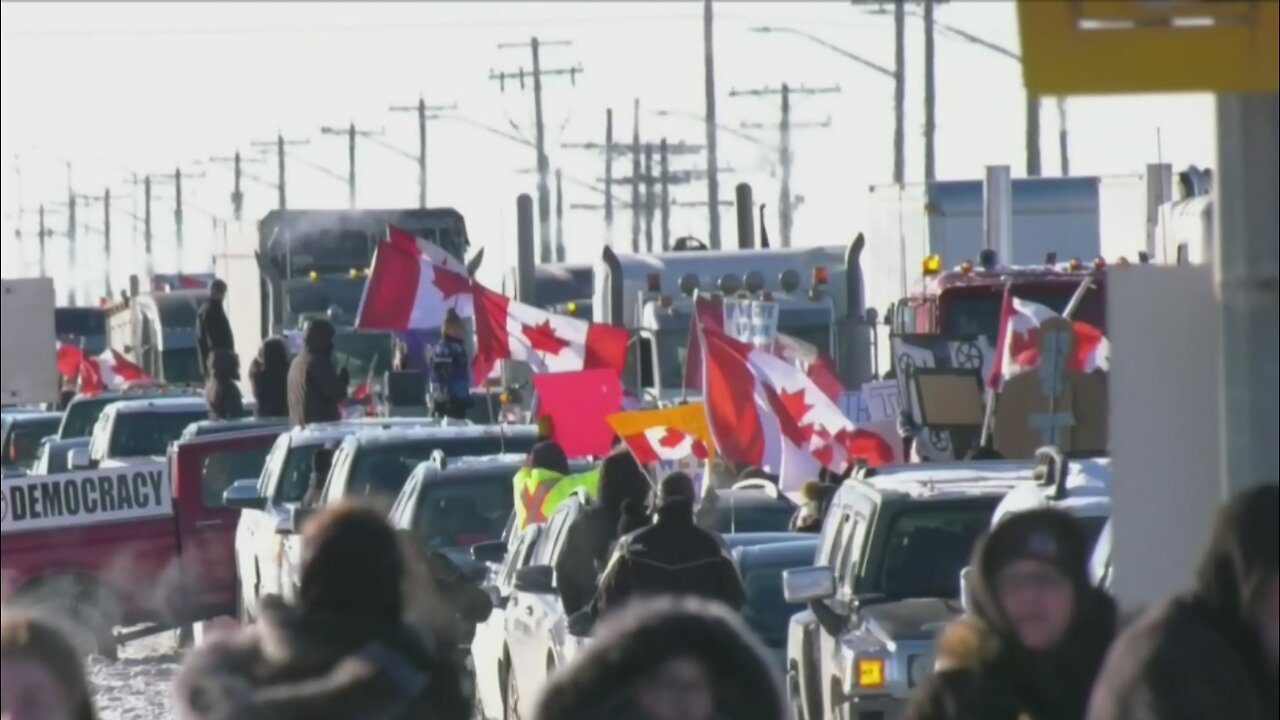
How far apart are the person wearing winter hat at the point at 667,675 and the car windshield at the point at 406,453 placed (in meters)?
13.4

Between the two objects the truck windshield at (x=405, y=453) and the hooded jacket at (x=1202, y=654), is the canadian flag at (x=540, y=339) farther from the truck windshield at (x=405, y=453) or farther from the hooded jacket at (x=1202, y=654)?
the hooded jacket at (x=1202, y=654)

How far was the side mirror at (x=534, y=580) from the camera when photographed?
1352 centimetres

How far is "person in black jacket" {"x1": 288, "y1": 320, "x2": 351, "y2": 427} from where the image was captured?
24375 millimetres

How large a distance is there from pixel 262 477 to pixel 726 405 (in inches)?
137

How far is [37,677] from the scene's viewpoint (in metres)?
5.53

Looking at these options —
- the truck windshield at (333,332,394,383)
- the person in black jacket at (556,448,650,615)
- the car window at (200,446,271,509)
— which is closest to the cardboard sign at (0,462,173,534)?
the car window at (200,446,271,509)

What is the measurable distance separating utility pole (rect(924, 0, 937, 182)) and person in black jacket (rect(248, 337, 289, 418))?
22669 mm

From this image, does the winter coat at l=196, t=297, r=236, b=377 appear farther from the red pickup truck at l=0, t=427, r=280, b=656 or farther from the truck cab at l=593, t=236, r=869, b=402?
the red pickup truck at l=0, t=427, r=280, b=656

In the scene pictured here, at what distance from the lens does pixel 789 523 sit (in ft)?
57.9

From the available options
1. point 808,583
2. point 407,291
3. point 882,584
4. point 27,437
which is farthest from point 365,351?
point 808,583

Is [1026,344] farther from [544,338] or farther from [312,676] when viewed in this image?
[312,676]

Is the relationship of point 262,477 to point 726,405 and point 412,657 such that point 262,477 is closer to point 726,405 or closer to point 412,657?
point 726,405

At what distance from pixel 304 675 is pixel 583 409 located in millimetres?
14762

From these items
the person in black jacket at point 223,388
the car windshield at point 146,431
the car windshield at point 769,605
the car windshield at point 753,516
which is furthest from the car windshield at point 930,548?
the car windshield at point 146,431
